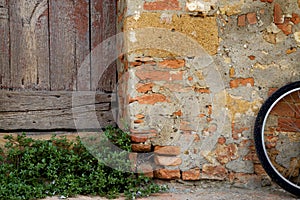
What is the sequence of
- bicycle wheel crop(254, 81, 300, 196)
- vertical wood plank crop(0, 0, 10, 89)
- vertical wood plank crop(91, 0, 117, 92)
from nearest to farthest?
1. bicycle wheel crop(254, 81, 300, 196)
2. vertical wood plank crop(0, 0, 10, 89)
3. vertical wood plank crop(91, 0, 117, 92)

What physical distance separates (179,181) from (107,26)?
4.83 ft

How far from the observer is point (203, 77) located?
348 centimetres

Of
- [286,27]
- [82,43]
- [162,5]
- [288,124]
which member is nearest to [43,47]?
[82,43]

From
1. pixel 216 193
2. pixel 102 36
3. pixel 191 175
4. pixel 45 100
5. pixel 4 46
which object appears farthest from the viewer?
pixel 102 36

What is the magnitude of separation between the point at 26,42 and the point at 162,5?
1.18 metres

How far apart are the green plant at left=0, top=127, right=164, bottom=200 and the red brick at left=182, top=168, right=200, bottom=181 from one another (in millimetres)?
249

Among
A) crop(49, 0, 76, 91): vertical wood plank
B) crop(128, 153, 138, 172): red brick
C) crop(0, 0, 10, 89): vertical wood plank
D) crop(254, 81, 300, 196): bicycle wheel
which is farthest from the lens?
crop(49, 0, 76, 91): vertical wood plank

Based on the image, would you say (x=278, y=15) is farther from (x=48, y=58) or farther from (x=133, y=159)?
(x=48, y=58)

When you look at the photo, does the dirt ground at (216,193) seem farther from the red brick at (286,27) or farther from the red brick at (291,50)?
the red brick at (286,27)

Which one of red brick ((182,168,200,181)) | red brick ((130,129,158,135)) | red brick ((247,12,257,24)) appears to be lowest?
red brick ((182,168,200,181))

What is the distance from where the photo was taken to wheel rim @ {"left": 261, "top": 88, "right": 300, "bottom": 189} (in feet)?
11.5

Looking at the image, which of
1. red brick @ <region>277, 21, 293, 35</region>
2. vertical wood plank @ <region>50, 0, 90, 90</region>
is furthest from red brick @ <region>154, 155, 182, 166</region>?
red brick @ <region>277, 21, 293, 35</region>

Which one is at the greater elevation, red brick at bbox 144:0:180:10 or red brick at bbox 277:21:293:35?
red brick at bbox 144:0:180:10

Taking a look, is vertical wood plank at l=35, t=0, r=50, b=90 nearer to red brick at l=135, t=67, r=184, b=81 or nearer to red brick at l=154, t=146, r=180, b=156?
red brick at l=135, t=67, r=184, b=81
